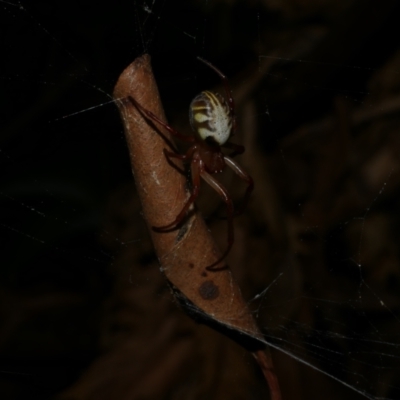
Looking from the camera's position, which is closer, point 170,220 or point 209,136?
point 170,220

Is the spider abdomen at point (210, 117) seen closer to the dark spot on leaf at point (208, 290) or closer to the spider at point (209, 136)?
the spider at point (209, 136)

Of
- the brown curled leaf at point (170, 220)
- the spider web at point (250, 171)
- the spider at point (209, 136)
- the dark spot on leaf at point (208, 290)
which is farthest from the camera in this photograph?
the spider web at point (250, 171)

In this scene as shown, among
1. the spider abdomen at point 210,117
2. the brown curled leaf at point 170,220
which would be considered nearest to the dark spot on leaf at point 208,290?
the brown curled leaf at point 170,220

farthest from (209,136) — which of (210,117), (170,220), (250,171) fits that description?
(250,171)

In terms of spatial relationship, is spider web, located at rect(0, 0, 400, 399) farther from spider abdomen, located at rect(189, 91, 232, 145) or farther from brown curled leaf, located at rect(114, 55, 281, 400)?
brown curled leaf, located at rect(114, 55, 281, 400)

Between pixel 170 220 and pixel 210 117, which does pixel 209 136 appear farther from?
pixel 170 220

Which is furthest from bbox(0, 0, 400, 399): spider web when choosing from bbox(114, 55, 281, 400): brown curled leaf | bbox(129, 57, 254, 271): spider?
bbox(114, 55, 281, 400): brown curled leaf

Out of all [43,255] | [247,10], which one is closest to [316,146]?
[247,10]
